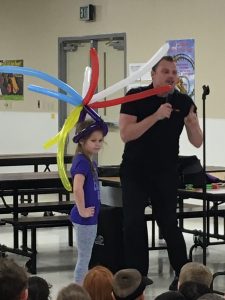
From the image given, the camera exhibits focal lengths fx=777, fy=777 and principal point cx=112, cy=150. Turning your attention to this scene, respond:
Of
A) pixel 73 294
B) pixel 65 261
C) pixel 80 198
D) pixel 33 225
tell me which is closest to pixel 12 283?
pixel 73 294

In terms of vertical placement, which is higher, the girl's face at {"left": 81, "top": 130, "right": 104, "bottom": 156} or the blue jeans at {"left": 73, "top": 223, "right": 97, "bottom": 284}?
the girl's face at {"left": 81, "top": 130, "right": 104, "bottom": 156}

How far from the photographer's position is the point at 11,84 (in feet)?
42.6

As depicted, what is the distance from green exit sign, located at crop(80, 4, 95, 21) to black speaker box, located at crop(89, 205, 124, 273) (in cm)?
600

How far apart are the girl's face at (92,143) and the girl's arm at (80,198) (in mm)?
186

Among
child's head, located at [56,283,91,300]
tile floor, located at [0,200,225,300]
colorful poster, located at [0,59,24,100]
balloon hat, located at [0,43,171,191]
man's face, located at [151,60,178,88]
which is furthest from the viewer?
colorful poster, located at [0,59,24,100]

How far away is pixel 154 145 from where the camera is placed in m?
5.44

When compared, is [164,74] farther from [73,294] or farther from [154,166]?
[73,294]

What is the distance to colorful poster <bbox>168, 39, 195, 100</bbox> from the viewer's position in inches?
398

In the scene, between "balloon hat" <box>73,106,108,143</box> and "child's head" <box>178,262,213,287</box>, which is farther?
"balloon hat" <box>73,106,108,143</box>

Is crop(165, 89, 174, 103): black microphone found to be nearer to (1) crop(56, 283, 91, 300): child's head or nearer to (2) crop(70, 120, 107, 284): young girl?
(2) crop(70, 120, 107, 284): young girl

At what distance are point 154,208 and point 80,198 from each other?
624 millimetres

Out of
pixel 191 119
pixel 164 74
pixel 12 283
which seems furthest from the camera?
pixel 191 119

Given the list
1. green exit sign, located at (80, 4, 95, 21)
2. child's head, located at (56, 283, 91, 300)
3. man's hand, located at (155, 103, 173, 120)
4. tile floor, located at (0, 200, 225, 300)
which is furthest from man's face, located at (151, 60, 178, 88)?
green exit sign, located at (80, 4, 95, 21)

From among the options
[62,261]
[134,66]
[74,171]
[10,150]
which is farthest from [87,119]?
[10,150]
